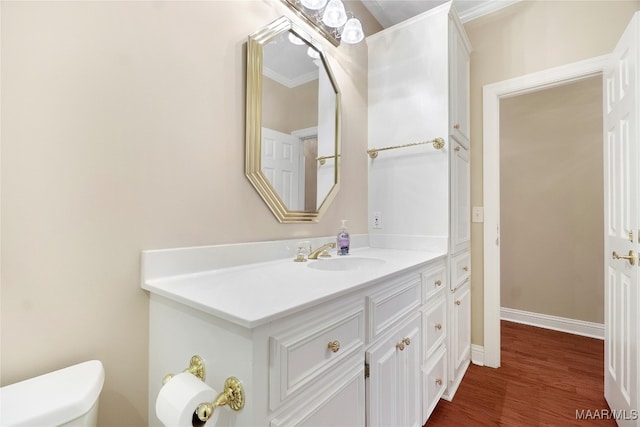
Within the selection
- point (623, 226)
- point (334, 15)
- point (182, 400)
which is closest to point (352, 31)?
point (334, 15)

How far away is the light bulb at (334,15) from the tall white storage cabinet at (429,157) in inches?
21.2

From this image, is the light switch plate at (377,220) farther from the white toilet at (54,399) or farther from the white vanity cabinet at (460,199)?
the white toilet at (54,399)

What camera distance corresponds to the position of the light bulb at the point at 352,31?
1619mm

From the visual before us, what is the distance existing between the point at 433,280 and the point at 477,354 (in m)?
1.12

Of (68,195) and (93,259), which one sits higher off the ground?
(68,195)

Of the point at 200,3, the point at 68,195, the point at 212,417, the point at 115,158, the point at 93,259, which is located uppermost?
the point at 200,3

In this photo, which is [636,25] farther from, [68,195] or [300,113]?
[68,195]

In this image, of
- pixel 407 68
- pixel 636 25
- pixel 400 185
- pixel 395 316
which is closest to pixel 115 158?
pixel 395 316

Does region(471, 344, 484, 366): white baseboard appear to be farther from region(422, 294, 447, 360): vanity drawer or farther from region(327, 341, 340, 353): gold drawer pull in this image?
region(327, 341, 340, 353): gold drawer pull

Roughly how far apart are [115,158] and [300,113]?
0.89 m

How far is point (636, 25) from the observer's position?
1235 mm

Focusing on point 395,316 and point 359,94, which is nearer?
point 395,316

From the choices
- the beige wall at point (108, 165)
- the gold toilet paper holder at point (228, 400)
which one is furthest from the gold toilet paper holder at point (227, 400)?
the beige wall at point (108, 165)

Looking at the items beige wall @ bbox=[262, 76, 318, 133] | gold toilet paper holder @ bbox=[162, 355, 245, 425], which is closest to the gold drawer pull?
gold toilet paper holder @ bbox=[162, 355, 245, 425]
